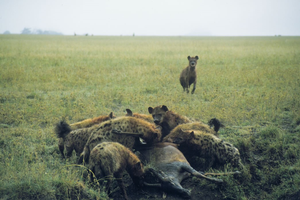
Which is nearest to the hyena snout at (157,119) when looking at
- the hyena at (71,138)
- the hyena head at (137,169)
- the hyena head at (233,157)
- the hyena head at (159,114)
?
the hyena head at (159,114)

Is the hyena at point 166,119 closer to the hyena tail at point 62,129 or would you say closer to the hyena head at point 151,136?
the hyena head at point 151,136

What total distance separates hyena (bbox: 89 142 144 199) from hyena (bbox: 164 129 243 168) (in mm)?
779

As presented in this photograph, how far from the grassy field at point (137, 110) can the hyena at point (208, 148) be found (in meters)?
0.27

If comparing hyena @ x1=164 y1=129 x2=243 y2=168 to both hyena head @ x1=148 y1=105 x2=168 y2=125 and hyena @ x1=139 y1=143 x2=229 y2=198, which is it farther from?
hyena head @ x1=148 y1=105 x2=168 y2=125

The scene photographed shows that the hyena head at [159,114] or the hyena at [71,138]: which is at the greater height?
the hyena head at [159,114]

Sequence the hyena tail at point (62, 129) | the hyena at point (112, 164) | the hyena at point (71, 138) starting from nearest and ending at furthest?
the hyena at point (112, 164) < the hyena at point (71, 138) < the hyena tail at point (62, 129)

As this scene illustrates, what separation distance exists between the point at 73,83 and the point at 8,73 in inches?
107

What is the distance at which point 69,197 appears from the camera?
3.25m

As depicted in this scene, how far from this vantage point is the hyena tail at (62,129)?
4305 mm

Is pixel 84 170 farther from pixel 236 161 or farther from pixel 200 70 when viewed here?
pixel 200 70

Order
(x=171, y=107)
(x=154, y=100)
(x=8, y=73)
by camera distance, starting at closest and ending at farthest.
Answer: (x=171, y=107)
(x=154, y=100)
(x=8, y=73)

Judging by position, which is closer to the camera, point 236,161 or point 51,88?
point 236,161

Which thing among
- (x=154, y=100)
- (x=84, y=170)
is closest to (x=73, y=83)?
(x=154, y=100)

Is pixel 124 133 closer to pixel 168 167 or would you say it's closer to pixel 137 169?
pixel 137 169
